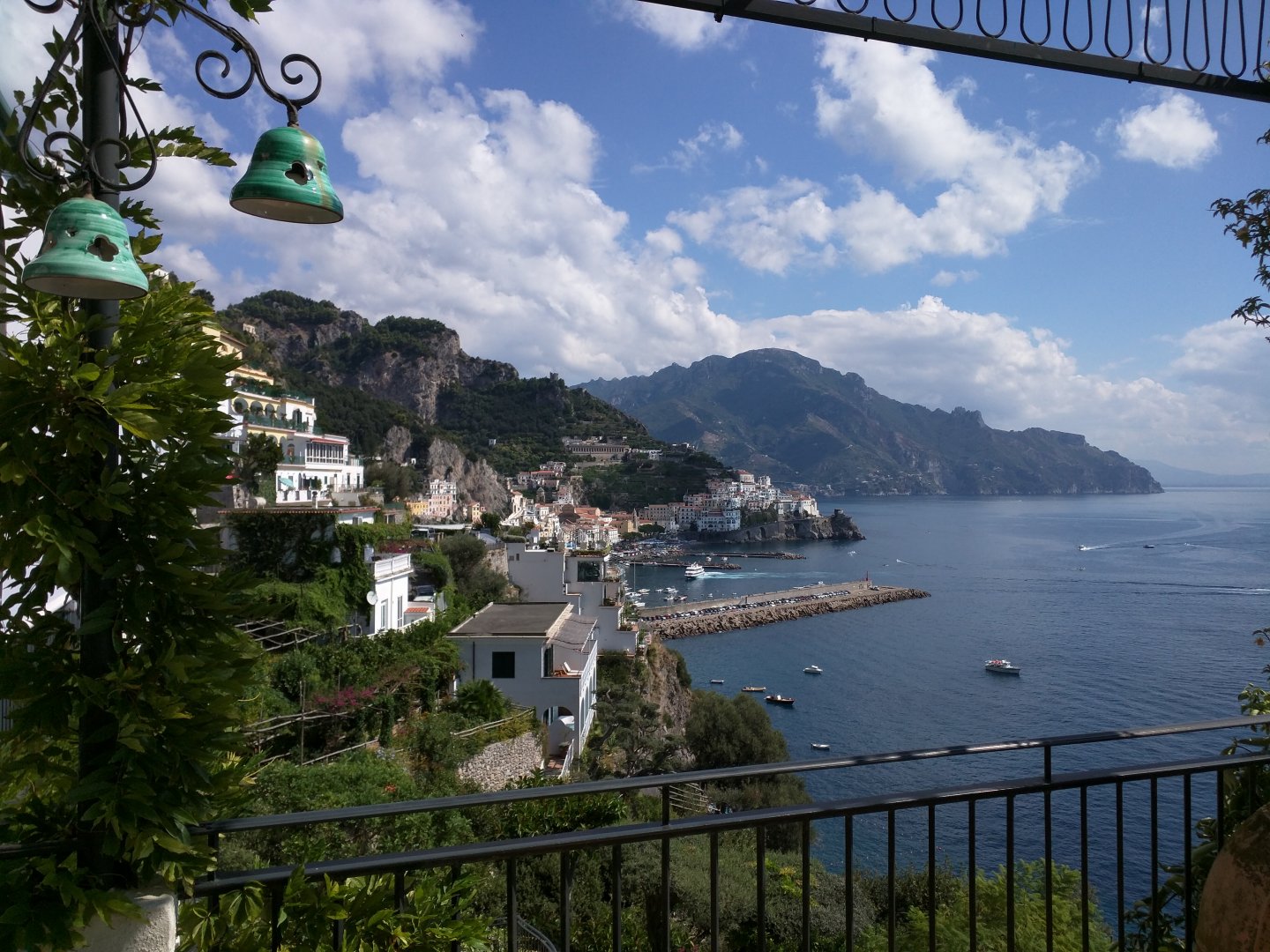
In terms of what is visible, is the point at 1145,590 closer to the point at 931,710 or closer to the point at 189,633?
the point at 931,710

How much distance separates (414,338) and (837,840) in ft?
366

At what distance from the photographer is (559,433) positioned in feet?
405

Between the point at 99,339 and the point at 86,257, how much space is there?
151 mm

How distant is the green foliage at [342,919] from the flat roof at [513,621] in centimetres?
1648

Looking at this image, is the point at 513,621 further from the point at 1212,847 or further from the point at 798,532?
the point at 798,532

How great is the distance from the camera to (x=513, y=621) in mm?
19969

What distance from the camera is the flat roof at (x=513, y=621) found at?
18.4 m

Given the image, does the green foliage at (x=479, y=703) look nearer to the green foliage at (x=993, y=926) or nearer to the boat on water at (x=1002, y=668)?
the green foliage at (x=993, y=926)

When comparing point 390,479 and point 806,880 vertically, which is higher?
point 390,479

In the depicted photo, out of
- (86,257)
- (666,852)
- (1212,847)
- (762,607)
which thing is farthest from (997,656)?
(86,257)

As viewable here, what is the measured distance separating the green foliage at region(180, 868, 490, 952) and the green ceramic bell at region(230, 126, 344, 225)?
152cm

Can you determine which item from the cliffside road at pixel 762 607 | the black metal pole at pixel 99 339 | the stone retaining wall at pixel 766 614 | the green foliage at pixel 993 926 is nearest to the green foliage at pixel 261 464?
the green foliage at pixel 993 926

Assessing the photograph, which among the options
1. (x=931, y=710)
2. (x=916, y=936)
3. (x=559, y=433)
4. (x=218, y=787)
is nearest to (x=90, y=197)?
(x=218, y=787)

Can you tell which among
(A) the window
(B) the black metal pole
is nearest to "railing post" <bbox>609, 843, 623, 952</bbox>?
(B) the black metal pole
